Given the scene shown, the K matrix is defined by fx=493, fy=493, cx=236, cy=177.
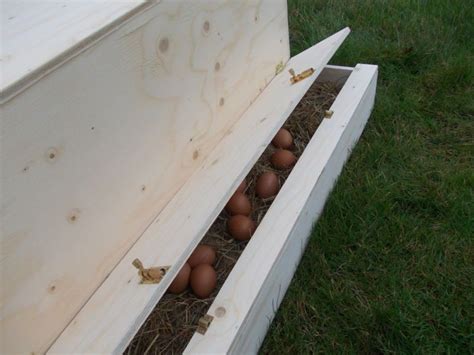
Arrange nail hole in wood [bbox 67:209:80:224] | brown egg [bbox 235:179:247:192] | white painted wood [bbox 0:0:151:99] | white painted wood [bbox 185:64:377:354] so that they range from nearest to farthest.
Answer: white painted wood [bbox 0:0:151:99] < nail hole in wood [bbox 67:209:80:224] < white painted wood [bbox 185:64:377:354] < brown egg [bbox 235:179:247:192]

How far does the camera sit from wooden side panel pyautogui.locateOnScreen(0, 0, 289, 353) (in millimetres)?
893

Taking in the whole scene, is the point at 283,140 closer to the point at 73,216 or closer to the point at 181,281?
the point at 181,281

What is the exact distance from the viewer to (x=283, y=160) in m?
1.69

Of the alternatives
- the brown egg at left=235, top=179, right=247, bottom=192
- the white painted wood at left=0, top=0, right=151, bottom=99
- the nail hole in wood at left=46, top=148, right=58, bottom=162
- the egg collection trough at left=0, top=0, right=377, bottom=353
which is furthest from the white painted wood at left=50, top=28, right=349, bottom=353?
the white painted wood at left=0, top=0, right=151, bottom=99

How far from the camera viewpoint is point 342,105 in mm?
1783

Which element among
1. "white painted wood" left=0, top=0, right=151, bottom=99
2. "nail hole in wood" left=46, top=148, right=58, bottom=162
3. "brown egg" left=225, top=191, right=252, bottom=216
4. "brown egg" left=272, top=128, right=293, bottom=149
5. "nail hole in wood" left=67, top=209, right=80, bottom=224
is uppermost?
"white painted wood" left=0, top=0, right=151, bottom=99

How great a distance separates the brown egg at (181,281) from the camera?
51.7 inches

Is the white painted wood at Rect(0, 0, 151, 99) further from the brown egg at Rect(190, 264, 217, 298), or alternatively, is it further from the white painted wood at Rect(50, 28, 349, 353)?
the brown egg at Rect(190, 264, 217, 298)

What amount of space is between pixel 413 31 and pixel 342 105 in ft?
3.52

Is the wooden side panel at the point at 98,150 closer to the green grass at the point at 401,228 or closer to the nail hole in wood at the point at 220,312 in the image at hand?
the nail hole in wood at the point at 220,312

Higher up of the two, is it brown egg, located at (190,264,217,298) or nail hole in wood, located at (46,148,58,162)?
nail hole in wood, located at (46,148,58,162)

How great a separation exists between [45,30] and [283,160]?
0.92m

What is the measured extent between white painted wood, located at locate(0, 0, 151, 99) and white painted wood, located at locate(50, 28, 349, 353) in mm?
486

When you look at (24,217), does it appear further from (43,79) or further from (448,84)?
(448,84)
